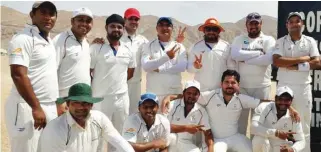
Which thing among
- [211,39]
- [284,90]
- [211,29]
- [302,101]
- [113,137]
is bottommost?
[113,137]

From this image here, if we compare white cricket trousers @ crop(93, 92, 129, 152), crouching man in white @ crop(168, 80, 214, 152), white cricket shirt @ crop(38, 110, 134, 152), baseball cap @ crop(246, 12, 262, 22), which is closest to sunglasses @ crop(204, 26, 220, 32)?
baseball cap @ crop(246, 12, 262, 22)

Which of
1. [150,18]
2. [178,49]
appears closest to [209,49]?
[178,49]

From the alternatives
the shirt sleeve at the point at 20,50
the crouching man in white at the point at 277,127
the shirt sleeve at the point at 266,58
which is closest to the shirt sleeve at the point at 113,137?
the shirt sleeve at the point at 20,50

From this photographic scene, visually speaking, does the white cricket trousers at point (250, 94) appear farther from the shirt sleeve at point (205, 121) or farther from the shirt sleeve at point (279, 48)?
the shirt sleeve at point (205, 121)

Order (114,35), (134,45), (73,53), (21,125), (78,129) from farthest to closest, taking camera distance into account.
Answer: (134,45), (114,35), (73,53), (21,125), (78,129)

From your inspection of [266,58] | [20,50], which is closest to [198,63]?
[266,58]

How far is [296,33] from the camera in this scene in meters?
6.76

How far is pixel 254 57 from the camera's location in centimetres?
664

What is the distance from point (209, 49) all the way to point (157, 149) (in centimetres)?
189

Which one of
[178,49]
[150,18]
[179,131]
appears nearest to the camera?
[179,131]

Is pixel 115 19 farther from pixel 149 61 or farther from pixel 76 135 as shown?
pixel 76 135

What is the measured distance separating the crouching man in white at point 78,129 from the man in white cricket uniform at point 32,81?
1.05ft

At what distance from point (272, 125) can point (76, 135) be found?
3213 mm

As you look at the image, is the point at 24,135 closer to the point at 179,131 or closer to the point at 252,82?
the point at 179,131
